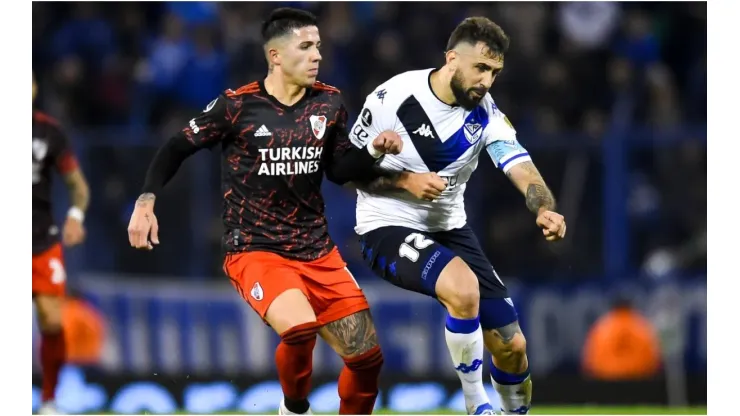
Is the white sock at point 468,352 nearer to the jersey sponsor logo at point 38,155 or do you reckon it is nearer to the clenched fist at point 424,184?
the clenched fist at point 424,184

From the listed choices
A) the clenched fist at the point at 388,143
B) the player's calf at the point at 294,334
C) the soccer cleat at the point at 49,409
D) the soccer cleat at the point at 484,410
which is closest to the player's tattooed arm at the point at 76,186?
the soccer cleat at the point at 49,409

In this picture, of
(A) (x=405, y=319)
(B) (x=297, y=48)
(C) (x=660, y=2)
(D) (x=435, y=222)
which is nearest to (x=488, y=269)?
(D) (x=435, y=222)

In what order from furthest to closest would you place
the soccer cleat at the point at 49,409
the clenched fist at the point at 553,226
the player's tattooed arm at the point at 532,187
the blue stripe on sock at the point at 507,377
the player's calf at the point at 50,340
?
1. the player's calf at the point at 50,340
2. the soccer cleat at the point at 49,409
3. the blue stripe on sock at the point at 507,377
4. the player's tattooed arm at the point at 532,187
5. the clenched fist at the point at 553,226

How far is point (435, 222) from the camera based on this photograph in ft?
26.4

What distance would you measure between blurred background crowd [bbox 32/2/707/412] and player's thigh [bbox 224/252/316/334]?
5.09 meters

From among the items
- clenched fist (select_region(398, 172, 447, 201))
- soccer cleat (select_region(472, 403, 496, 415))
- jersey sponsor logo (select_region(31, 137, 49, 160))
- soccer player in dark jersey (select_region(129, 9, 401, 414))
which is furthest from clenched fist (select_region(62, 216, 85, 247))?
soccer cleat (select_region(472, 403, 496, 415))

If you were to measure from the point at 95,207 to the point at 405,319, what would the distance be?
10.6 ft

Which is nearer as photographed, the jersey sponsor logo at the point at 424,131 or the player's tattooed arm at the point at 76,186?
the jersey sponsor logo at the point at 424,131

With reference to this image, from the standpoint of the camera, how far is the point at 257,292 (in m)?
7.50

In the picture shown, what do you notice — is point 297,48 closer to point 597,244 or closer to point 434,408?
point 434,408

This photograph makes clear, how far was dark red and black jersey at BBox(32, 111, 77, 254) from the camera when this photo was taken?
1002 centimetres

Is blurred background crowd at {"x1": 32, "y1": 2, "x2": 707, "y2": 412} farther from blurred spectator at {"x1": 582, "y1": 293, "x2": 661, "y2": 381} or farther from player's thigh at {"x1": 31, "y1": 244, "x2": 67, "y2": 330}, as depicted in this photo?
player's thigh at {"x1": 31, "y1": 244, "x2": 67, "y2": 330}

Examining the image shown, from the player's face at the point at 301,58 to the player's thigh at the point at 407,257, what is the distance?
0.99 meters

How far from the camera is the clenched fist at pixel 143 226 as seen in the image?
7363 millimetres
